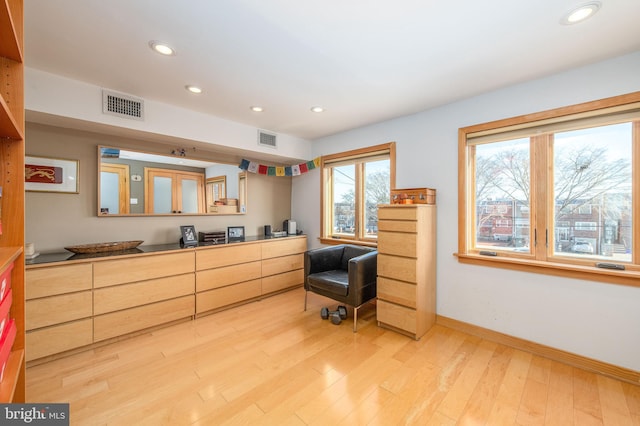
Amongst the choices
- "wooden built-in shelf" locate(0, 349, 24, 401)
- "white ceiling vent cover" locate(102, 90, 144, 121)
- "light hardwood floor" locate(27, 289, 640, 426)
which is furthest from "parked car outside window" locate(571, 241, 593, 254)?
"white ceiling vent cover" locate(102, 90, 144, 121)

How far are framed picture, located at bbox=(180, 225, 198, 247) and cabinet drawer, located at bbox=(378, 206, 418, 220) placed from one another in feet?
7.21

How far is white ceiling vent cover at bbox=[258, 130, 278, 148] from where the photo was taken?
3.60m

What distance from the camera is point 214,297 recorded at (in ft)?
10.3

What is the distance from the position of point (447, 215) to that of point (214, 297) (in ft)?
9.20

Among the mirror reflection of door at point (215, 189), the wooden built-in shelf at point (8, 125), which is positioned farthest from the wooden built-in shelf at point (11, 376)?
the mirror reflection of door at point (215, 189)

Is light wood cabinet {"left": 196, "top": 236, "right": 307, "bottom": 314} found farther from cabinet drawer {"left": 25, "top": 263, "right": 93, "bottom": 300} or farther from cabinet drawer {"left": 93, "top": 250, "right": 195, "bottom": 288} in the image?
cabinet drawer {"left": 25, "top": 263, "right": 93, "bottom": 300}

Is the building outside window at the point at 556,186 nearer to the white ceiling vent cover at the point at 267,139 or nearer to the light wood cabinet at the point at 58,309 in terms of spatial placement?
the white ceiling vent cover at the point at 267,139

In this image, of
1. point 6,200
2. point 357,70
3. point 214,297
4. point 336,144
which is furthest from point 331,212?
point 6,200

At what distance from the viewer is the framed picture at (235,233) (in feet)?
12.0

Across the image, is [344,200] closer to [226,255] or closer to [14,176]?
[226,255]

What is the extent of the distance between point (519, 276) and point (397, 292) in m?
1.08

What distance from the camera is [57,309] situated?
2.19m

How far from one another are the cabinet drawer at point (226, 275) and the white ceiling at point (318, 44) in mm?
1923

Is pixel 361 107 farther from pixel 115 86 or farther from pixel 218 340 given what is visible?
pixel 218 340
